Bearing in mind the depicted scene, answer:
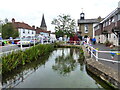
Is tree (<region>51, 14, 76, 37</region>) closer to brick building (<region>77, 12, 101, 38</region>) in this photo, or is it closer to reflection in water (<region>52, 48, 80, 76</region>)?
brick building (<region>77, 12, 101, 38</region>)

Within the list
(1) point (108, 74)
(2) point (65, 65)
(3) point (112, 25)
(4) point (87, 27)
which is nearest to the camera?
(1) point (108, 74)

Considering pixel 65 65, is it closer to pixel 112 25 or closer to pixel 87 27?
pixel 112 25

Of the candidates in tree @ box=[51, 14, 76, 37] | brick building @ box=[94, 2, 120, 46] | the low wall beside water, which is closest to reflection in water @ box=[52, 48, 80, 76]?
the low wall beside water

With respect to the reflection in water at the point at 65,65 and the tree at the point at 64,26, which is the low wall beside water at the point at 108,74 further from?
the tree at the point at 64,26

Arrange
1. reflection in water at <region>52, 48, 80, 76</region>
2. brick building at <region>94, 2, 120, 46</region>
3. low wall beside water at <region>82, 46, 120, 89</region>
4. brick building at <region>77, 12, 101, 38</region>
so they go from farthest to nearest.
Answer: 1. brick building at <region>77, 12, 101, 38</region>
2. brick building at <region>94, 2, 120, 46</region>
3. reflection in water at <region>52, 48, 80, 76</region>
4. low wall beside water at <region>82, 46, 120, 89</region>

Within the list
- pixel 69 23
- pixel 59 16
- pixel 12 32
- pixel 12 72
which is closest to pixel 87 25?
pixel 69 23

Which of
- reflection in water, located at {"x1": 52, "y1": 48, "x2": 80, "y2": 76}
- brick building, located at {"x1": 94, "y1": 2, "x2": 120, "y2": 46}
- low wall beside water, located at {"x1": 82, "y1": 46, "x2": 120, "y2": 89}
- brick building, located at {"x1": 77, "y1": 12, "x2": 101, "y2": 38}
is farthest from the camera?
brick building, located at {"x1": 77, "y1": 12, "x2": 101, "y2": 38}

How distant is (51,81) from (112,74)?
2.70 meters

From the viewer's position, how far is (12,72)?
6.46 meters

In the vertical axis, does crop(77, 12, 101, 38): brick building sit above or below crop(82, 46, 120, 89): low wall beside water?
above

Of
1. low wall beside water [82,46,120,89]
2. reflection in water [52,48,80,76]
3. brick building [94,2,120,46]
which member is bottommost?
reflection in water [52,48,80,76]

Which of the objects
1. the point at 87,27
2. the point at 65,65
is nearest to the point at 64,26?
the point at 87,27

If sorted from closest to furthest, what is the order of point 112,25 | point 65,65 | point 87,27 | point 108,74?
point 108,74 < point 65,65 < point 112,25 < point 87,27

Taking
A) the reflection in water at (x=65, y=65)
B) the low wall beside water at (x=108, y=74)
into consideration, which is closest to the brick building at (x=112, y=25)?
the reflection in water at (x=65, y=65)
